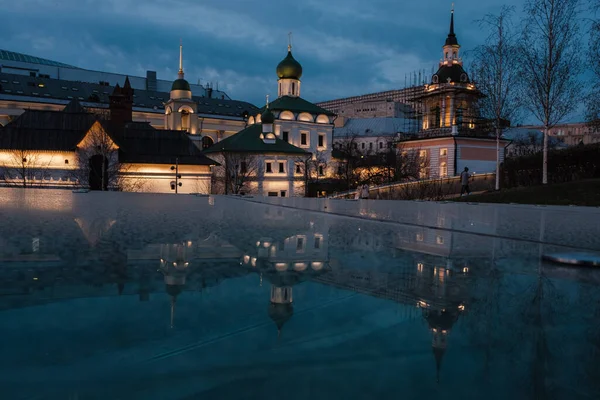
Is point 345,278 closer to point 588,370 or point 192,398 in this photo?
point 588,370

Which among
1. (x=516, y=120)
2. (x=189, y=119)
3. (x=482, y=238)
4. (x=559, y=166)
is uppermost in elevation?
(x=189, y=119)

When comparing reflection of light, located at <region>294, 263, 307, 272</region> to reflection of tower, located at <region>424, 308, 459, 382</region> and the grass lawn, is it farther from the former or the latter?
the grass lawn

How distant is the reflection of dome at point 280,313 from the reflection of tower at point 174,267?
437mm

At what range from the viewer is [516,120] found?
33.0m

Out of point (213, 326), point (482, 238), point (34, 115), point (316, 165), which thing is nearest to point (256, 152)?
point (316, 165)

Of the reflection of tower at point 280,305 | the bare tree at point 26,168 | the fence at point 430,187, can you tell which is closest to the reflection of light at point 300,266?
the reflection of tower at point 280,305

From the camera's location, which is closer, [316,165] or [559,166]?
[559,166]

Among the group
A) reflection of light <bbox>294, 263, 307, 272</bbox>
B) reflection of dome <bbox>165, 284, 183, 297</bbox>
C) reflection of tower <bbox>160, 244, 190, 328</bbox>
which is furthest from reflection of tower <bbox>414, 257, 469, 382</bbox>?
reflection of dome <bbox>165, 284, 183, 297</bbox>

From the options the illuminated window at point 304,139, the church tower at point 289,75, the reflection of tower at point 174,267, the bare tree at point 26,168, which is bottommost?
the reflection of tower at point 174,267

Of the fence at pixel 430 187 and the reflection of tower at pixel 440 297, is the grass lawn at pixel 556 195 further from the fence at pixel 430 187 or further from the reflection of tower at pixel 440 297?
the reflection of tower at pixel 440 297

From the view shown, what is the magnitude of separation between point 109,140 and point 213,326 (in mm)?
55420

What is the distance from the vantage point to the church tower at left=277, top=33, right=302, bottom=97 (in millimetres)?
71250

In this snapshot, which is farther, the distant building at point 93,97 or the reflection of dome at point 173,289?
the distant building at point 93,97

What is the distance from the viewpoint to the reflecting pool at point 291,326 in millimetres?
1686
